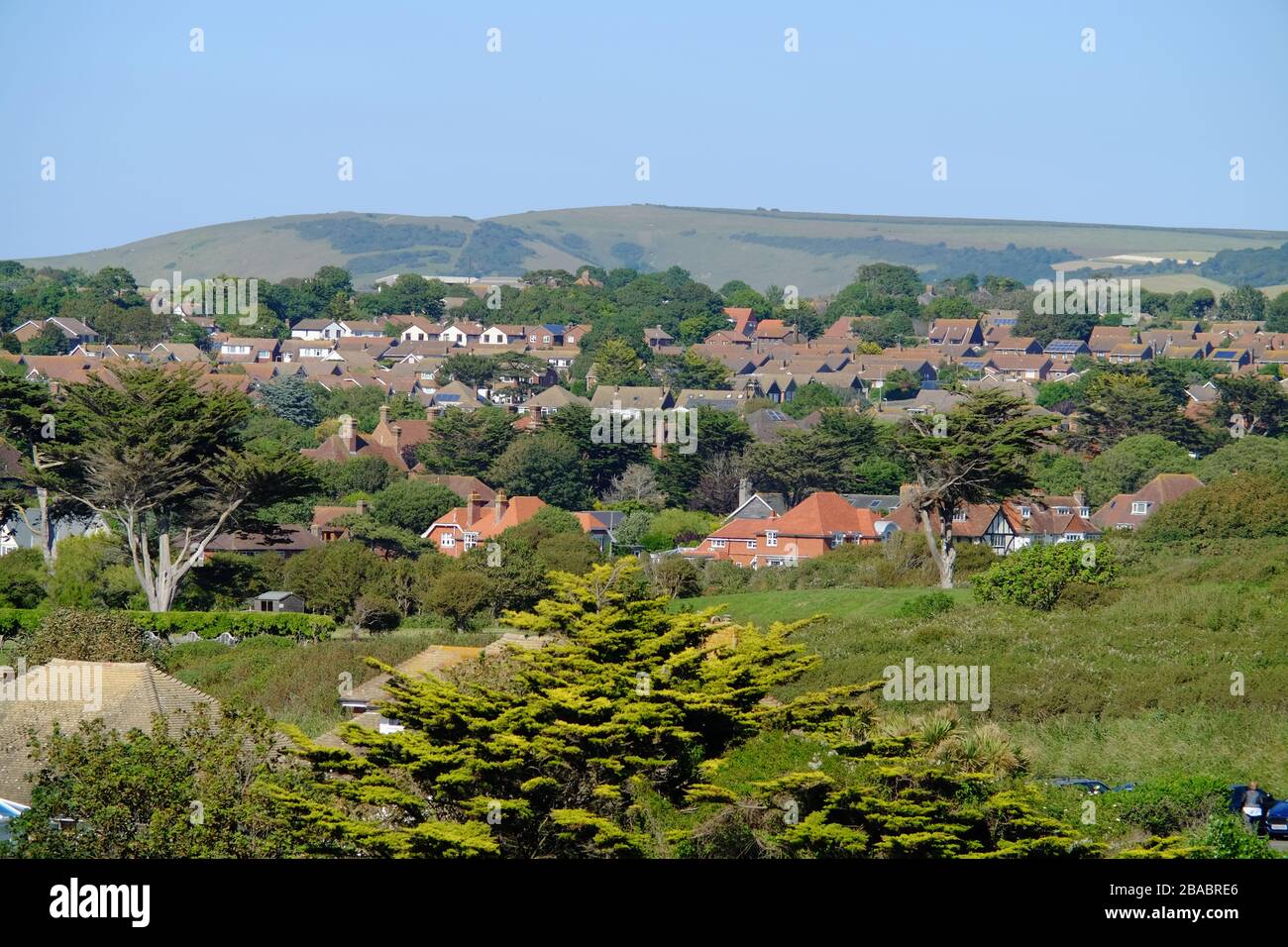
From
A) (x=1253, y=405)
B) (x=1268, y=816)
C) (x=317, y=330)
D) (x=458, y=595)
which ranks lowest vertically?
(x=458, y=595)

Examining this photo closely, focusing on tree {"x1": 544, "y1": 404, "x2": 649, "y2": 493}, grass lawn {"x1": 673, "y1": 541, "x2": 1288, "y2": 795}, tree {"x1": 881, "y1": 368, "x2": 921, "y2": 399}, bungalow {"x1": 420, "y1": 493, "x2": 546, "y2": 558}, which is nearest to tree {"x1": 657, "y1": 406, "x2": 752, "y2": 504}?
tree {"x1": 544, "y1": 404, "x2": 649, "y2": 493}

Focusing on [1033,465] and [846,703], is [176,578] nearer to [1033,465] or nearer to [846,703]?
[846,703]

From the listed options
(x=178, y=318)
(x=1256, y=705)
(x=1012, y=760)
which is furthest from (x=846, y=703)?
(x=178, y=318)

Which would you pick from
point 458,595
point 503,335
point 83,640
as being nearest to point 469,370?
point 503,335

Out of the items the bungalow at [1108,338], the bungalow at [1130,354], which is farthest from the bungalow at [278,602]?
the bungalow at [1108,338]

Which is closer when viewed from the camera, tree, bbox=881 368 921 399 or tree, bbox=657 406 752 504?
tree, bbox=657 406 752 504

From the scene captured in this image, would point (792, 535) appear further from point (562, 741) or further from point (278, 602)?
point (562, 741)

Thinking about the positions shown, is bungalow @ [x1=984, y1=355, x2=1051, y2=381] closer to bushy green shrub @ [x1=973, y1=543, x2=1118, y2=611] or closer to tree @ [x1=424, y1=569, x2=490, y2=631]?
bushy green shrub @ [x1=973, y1=543, x2=1118, y2=611]
